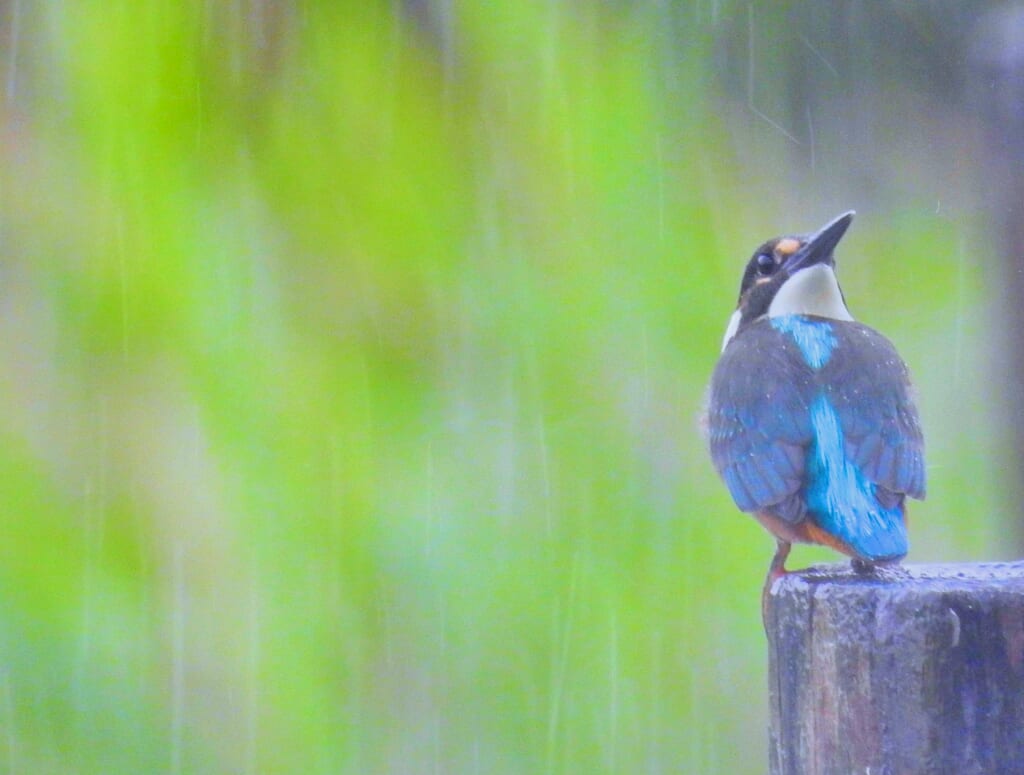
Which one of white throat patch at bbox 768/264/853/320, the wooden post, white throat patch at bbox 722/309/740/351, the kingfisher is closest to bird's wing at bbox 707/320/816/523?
the kingfisher

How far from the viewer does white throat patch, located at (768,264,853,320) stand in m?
2.31

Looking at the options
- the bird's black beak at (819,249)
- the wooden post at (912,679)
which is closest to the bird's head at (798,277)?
the bird's black beak at (819,249)

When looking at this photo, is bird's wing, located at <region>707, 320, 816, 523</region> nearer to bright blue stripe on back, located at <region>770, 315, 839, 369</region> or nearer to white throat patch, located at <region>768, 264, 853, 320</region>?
bright blue stripe on back, located at <region>770, 315, 839, 369</region>

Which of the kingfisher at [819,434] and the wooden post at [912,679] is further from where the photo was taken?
the kingfisher at [819,434]

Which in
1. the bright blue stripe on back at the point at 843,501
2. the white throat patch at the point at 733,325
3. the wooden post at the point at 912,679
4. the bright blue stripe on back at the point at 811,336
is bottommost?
the wooden post at the point at 912,679

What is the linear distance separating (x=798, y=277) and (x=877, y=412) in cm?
49

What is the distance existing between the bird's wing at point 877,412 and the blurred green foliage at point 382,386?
93cm

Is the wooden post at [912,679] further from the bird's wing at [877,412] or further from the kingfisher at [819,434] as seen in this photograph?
the bird's wing at [877,412]

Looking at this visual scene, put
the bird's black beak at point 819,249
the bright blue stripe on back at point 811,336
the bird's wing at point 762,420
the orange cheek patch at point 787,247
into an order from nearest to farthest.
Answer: the bird's wing at point 762,420 < the bright blue stripe on back at point 811,336 < the bird's black beak at point 819,249 < the orange cheek patch at point 787,247

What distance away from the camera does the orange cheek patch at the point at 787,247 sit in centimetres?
238

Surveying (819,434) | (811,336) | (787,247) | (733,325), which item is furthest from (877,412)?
(733,325)

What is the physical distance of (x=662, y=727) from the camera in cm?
304

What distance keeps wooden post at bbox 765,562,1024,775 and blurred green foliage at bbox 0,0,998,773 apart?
1.64 m

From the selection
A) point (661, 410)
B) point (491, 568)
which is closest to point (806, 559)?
point (661, 410)
